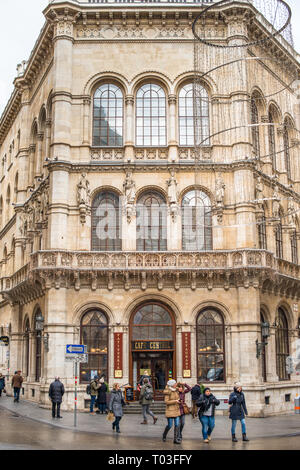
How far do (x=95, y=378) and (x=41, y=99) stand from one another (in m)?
18.5

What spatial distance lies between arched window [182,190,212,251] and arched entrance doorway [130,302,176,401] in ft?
12.4

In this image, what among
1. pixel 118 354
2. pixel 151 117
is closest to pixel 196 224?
pixel 151 117

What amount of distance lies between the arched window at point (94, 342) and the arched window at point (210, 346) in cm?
489

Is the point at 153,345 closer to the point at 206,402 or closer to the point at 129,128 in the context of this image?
the point at 129,128

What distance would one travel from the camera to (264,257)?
1225 inches

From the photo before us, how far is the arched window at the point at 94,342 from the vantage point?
3125cm

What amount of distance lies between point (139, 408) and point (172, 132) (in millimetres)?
14760

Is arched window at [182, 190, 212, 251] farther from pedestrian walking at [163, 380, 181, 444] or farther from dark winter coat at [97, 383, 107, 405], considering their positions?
pedestrian walking at [163, 380, 181, 444]

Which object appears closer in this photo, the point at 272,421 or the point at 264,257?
the point at 272,421

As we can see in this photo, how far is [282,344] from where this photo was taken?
1388 inches

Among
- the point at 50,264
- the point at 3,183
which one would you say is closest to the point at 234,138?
the point at 50,264

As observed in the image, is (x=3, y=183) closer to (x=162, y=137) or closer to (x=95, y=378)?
(x=162, y=137)

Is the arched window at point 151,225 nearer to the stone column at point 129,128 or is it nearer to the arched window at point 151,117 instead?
the stone column at point 129,128

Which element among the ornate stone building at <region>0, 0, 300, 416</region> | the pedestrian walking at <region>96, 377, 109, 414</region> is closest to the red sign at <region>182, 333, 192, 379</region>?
the ornate stone building at <region>0, 0, 300, 416</region>
